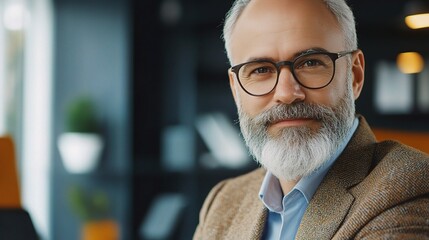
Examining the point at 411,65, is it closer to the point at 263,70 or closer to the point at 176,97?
the point at 176,97

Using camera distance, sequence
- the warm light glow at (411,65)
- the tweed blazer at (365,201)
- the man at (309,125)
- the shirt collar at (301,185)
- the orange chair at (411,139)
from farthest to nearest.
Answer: the warm light glow at (411,65) → the orange chair at (411,139) → the shirt collar at (301,185) → the man at (309,125) → the tweed blazer at (365,201)

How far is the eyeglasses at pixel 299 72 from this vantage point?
1.47m

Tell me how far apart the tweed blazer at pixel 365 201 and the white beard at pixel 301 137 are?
50 mm

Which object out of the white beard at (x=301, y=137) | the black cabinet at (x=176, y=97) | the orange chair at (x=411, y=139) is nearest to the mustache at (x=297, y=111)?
the white beard at (x=301, y=137)

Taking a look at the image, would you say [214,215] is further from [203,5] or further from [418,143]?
[203,5]

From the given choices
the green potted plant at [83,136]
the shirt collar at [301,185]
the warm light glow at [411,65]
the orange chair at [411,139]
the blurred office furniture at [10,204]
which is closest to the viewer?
the shirt collar at [301,185]

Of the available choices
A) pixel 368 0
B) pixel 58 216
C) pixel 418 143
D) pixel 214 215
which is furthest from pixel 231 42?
pixel 58 216

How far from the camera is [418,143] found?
1887 millimetres

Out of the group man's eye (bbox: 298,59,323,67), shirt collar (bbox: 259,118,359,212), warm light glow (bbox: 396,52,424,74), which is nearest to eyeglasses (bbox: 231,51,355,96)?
man's eye (bbox: 298,59,323,67)

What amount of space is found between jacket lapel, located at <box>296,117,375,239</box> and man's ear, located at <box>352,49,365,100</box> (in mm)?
139

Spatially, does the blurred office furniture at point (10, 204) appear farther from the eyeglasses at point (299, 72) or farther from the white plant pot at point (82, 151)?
the white plant pot at point (82, 151)

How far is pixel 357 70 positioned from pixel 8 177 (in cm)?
120

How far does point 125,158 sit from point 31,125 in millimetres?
877

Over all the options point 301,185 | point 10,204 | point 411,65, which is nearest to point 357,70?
point 301,185
